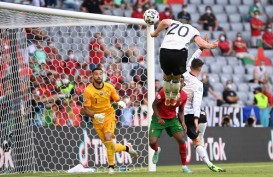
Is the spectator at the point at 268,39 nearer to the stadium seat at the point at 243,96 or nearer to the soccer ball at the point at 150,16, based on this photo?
the stadium seat at the point at 243,96

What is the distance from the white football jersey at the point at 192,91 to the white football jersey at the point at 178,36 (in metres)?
1.21

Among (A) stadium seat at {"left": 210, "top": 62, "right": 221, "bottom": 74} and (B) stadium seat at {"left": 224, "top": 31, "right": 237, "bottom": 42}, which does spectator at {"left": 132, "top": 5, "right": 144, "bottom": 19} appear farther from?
(B) stadium seat at {"left": 224, "top": 31, "right": 237, "bottom": 42}

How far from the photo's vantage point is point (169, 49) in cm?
1517

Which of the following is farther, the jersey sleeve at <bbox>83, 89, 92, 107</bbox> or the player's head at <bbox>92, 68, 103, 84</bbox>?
the jersey sleeve at <bbox>83, 89, 92, 107</bbox>

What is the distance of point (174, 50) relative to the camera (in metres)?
15.2

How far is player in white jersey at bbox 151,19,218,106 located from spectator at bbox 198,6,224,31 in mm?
14312

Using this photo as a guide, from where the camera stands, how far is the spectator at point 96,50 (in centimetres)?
2006

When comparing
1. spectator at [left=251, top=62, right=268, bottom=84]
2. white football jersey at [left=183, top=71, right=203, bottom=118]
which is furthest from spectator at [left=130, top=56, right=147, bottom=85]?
spectator at [left=251, top=62, right=268, bottom=84]

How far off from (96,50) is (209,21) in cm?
989

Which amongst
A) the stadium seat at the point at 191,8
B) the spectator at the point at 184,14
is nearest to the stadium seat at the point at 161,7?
the spectator at the point at 184,14

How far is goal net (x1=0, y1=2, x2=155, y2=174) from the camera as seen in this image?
18188 millimetres

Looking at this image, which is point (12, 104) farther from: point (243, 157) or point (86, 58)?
point (243, 157)

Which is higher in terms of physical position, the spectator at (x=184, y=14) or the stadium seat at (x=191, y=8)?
the stadium seat at (x=191, y=8)

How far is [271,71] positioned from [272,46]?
4.71ft
